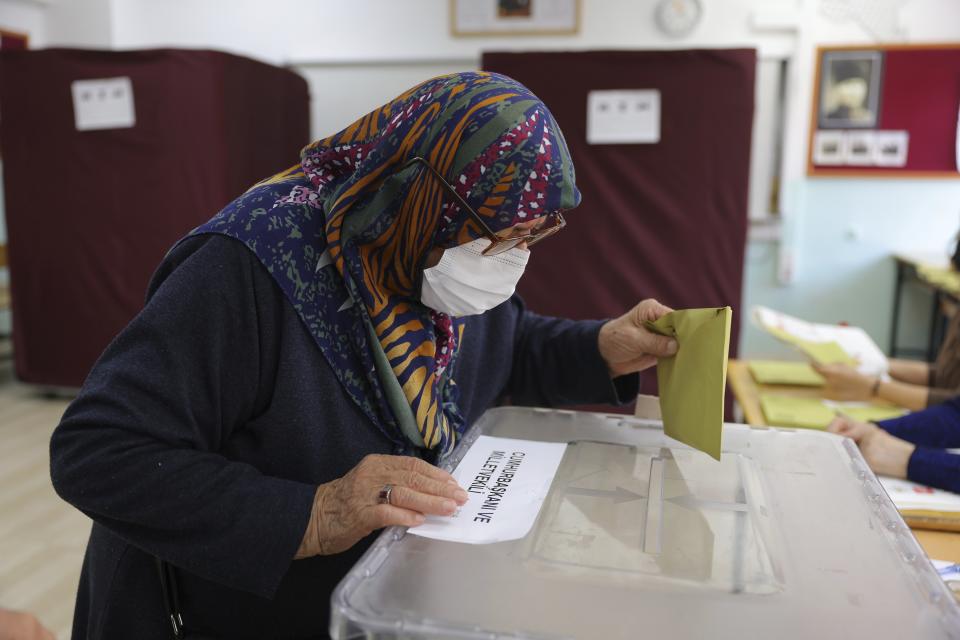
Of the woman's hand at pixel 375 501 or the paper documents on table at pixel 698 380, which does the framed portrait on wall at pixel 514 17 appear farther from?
the woman's hand at pixel 375 501

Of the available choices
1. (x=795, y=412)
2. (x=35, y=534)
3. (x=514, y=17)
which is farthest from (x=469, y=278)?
(x=514, y=17)

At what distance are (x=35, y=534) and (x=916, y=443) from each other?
2.50 meters

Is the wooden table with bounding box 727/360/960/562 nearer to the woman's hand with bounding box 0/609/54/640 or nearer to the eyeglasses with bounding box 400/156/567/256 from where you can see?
the eyeglasses with bounding box 400/156/567/256

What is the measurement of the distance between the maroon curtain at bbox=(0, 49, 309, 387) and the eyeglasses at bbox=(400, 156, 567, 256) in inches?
110

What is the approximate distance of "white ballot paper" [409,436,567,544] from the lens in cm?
69

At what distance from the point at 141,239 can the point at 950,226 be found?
4112 millimetres

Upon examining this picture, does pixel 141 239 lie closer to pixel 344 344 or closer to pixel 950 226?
pixel 344 344

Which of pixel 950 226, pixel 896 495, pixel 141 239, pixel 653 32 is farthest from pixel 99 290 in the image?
pixel 950 226

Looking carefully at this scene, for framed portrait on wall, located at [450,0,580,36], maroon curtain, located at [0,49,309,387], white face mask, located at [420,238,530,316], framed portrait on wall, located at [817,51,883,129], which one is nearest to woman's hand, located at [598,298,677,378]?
white face mask, located at [420,238,530,316]

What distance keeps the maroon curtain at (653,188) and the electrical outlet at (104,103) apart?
1939 mm

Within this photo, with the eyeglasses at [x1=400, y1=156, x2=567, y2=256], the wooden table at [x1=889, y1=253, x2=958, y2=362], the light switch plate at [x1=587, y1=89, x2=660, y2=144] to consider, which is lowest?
the wooden table at [x1=889, y1=253, x2=958, y2=362]

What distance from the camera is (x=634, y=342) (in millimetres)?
1163

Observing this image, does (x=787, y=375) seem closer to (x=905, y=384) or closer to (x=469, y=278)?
(x=905, y=384)

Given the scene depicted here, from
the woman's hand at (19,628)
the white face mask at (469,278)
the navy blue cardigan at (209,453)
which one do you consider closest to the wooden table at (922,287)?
the white face mask at (469,278)
